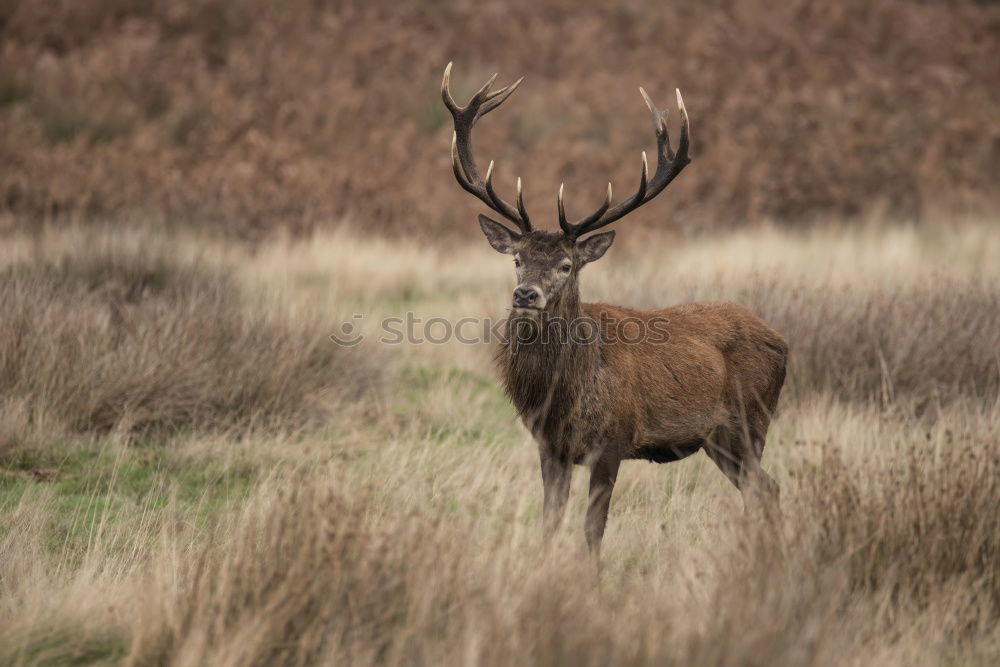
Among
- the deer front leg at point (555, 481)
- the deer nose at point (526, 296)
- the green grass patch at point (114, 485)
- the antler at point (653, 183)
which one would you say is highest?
the antler at point (653, 183)

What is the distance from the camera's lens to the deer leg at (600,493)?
483cm

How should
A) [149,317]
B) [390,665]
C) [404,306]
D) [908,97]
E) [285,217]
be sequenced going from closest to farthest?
[390,665]
[149,317]
[404,306]
[285,217]
[908,97]

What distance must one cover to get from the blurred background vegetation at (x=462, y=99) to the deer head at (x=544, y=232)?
7991mm

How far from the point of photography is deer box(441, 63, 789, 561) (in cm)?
511

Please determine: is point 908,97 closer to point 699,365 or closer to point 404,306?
point 404,306

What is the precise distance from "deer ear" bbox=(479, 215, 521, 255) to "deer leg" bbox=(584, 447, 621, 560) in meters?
1.21

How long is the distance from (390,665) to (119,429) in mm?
3757

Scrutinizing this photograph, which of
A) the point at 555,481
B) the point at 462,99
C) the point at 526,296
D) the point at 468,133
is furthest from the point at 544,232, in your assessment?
the point at 462,99

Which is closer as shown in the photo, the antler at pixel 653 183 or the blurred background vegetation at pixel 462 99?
the antler at pixel 653 183

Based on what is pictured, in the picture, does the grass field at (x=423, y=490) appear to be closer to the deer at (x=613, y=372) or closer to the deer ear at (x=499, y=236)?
the deer at (x=613, y=372)

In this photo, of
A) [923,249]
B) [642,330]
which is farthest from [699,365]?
[923,249]

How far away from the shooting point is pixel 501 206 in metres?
5.68

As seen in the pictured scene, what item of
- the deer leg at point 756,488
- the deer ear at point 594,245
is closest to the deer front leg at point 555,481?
the deer leg at point 756,488

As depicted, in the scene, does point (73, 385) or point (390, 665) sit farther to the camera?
point (73, 385)
